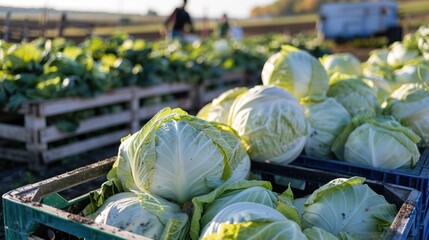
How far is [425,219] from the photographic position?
239 cm

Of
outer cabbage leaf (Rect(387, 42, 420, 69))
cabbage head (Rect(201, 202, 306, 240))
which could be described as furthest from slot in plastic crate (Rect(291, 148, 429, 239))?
outer cabbage leaf (Rect(387, 42, 420, 69))

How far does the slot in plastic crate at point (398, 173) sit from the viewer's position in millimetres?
2421

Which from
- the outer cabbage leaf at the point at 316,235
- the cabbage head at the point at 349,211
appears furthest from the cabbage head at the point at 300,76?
the outer cabbage leaf at the point at 316,235

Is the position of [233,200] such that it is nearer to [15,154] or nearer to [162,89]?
[15,154]

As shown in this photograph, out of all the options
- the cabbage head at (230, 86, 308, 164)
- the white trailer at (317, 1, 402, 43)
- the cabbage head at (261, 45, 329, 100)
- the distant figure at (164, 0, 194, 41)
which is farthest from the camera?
the white trailer at (317, 1, 402, 43)

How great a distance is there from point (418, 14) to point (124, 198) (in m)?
43.7

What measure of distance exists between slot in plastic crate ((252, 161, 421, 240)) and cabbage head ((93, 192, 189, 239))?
0.82 meters

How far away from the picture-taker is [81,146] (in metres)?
5.71

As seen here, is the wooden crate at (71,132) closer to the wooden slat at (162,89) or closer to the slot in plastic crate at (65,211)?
the wooden slat at (162,89)

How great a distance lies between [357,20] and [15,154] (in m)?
18.0

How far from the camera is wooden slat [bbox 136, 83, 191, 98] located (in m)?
6.75

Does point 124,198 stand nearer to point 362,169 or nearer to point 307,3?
point 362,169

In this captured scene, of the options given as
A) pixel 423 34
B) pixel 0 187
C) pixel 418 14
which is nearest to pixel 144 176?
pixel 0 187

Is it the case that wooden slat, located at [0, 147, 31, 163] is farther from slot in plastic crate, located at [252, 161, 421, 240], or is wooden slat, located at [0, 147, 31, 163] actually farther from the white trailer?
the white trailer
